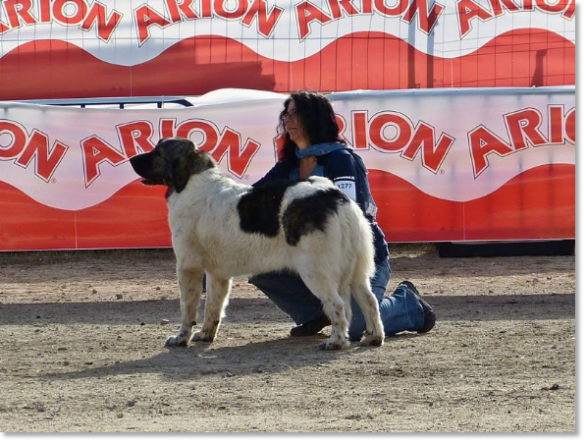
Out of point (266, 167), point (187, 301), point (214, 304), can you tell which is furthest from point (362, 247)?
point (266, 167)

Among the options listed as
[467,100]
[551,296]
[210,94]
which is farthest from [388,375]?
[210,94]

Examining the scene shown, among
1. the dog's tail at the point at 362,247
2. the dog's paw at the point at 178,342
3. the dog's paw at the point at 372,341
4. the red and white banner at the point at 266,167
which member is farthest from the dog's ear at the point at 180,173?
the red and white banner at the point at 266,167

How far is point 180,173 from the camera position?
8.07m

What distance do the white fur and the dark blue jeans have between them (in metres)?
0.33

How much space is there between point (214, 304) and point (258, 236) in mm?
744

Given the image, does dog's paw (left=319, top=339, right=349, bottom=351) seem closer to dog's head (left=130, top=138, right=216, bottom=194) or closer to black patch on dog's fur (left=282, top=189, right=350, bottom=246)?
black patch on dog's fur (left=282, top=189, right=350, bottom=246)

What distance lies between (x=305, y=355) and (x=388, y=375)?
899mm

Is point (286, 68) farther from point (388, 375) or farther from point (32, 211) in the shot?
point (388, 375)

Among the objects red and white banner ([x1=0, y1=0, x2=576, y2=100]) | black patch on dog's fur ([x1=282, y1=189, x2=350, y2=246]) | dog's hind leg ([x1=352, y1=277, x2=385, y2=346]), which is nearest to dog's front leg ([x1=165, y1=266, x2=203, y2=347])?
black patch on dog's fur ([x1=282, y1=189, x2=350, y2=246])

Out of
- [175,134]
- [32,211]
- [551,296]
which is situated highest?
[175,134]

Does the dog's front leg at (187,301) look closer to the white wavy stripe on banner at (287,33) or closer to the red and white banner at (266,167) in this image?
the red and white banner at (266,167)

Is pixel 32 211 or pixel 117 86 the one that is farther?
pixel 117 86

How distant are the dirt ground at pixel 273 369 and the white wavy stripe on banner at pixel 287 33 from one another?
259 centimetres

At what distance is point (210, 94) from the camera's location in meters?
12.3
